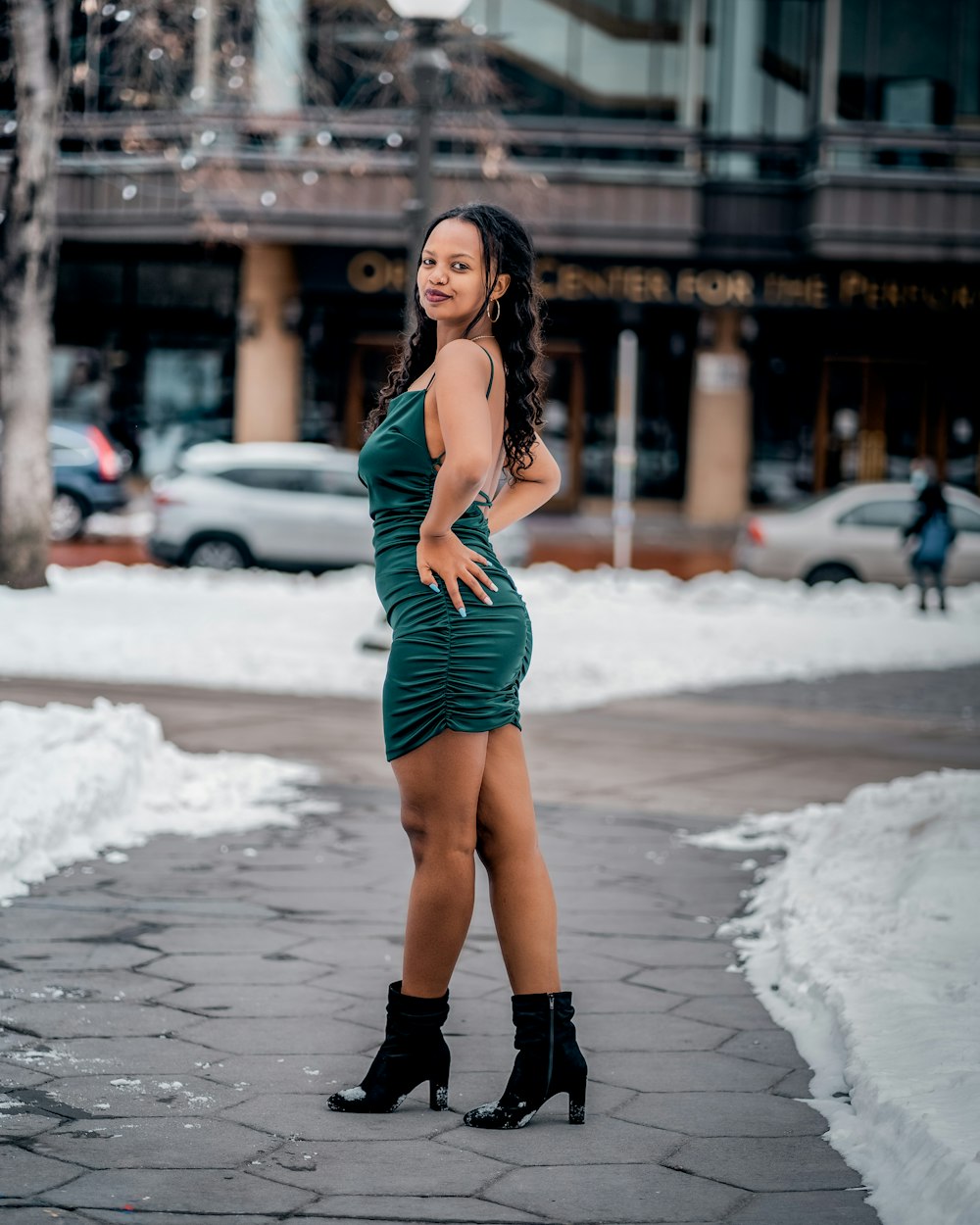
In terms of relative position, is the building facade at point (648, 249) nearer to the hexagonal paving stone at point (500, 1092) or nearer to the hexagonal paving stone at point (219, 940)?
the hexagonal paving stone at point (219, 940)

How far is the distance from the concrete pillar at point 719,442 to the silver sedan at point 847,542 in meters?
10.0

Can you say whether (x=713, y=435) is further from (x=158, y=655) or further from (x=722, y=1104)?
(x=722, y=1104)

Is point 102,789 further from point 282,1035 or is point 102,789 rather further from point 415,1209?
point 415,1209

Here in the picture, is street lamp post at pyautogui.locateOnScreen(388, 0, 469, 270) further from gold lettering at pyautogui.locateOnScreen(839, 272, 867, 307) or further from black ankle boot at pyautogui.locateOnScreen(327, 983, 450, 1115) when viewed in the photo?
gold lettering at pyautogui.locateOnScreen(839, 272, 867, 307)

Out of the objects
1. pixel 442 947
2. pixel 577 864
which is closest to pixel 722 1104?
pixel 442 947

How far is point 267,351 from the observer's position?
99.7ft

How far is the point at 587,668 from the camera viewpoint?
40.7 ft

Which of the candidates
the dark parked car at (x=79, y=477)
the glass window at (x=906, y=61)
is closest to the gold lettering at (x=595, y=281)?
the glass window at (x=906, y=61)

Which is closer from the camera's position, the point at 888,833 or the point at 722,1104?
the point at 722,1104

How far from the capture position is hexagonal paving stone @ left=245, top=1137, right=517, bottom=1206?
3.40 metres

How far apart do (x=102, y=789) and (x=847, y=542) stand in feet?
46.9

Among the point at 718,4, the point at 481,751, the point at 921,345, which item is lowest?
the point at 481,751

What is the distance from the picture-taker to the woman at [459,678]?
374cm

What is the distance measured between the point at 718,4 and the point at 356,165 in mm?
14261
